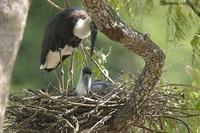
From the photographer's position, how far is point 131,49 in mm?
2451

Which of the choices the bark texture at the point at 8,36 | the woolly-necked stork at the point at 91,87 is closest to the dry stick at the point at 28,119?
the woolly-necked stork at the point at 91,87

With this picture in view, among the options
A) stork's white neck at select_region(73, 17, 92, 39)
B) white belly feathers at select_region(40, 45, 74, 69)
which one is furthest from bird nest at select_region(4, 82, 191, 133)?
white belly feathers at select_region(40, 45, 74, 69)

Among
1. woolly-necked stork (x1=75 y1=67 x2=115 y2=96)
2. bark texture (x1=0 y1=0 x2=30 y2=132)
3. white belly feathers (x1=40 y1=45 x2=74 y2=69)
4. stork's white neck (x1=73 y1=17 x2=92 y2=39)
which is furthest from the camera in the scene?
white belly feathers (x1=40 y1=45 x2=74 y2=69)

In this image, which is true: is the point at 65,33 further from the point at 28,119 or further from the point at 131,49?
the point at 131,49

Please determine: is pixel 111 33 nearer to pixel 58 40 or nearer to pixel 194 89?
pixel 194 89

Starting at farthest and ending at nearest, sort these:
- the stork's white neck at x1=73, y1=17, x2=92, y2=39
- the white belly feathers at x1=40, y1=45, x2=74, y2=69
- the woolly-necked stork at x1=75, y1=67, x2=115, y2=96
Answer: the white belly feathers at x1=40, y1=45, x2=74, y2=69 → the stork's white neck at x1=73, y1=17, x2=92, y2=39 → the woolly-necked stork at x1=75, y1=67, x2=115, y2=96

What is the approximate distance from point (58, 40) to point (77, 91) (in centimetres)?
87

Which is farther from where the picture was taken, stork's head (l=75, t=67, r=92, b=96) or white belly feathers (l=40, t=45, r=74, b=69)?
white belly feathers (l=40, t=45, r=74, b=69)

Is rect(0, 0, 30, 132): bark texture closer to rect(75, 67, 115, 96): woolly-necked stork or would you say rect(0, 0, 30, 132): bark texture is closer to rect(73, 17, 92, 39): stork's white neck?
rect(75, 67, 115, 96): woolly-necked stork

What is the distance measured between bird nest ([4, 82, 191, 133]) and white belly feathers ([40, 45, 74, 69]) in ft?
3.93

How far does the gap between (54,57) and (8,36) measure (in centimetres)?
294

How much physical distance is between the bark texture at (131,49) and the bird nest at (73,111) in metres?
0.06

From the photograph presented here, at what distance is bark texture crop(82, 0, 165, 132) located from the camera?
2.21 meters

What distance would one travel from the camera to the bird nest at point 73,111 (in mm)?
2951
